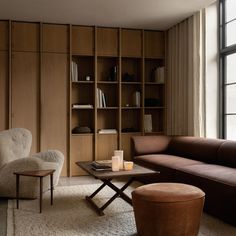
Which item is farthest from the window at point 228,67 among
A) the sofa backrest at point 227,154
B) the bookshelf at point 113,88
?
the bookshelf at point 113,88

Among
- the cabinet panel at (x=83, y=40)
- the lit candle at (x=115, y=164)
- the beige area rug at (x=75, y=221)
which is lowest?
the beige area rug at (x=75, y=221)

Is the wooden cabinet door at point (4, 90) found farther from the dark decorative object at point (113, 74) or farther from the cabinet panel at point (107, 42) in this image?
the dark decorative object at point (113, 74)

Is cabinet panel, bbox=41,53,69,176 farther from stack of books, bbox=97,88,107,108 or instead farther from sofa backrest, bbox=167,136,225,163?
sofa backrest, bbox=167,136,225,163

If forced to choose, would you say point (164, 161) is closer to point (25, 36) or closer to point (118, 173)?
point (118, 173)

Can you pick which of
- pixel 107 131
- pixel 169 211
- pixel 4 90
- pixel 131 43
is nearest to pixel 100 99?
pixel 107 131

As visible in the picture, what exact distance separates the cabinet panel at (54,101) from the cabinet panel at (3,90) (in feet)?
1.89

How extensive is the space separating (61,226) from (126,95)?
11.5ft

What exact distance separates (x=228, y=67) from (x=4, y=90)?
3.54m

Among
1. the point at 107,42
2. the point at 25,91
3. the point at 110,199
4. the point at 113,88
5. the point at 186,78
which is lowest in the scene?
the point at 110,199

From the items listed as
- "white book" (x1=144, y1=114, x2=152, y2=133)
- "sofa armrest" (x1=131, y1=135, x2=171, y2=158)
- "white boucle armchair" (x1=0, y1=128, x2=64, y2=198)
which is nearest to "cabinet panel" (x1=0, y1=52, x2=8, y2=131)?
"white boucle armchair" (x1=0, y1=128, x2=64, y2=198)

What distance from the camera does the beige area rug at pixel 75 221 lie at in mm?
2959

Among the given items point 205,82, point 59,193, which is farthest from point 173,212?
point 205,82

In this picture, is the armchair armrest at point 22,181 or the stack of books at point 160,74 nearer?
the armchair armrest at point 22,181

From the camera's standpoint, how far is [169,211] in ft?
8.61
